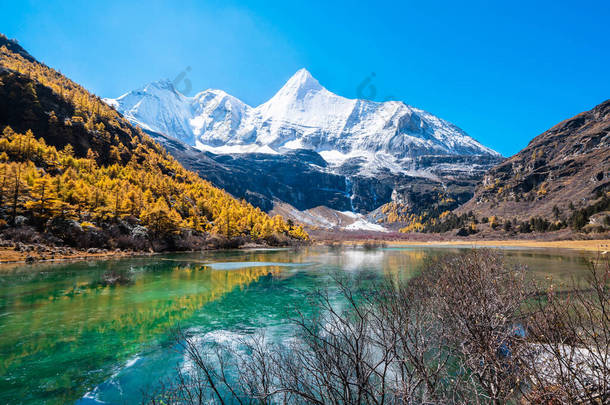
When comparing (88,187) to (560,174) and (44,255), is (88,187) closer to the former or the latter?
(44,255)

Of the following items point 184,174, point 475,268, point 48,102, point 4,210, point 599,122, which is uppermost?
point 599,122

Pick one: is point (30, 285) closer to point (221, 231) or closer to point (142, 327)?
point (142, 327)

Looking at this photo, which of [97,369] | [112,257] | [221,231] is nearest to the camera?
[97,369]

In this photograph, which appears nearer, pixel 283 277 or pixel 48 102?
pixel 283 277

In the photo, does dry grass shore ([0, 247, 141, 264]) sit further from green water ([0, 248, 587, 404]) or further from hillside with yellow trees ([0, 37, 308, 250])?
green water ([0, 248, 587, 404])

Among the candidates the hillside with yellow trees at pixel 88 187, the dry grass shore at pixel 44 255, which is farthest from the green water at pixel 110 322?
the hillside with yellow trees at pixel 88 187

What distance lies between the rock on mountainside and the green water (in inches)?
5093

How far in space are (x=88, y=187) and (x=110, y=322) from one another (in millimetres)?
53904

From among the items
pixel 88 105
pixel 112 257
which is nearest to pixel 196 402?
pixel 112 257

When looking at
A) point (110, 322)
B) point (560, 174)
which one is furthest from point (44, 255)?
point (560, 174)

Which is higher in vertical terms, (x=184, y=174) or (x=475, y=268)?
(x=184, y=174)

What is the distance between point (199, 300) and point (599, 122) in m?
242

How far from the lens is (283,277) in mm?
33781

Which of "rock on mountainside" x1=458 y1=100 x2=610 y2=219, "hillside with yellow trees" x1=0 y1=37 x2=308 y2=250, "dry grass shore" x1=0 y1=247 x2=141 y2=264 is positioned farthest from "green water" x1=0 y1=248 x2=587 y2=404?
"rock on mountainside" x1=458 y1=100 x2=610 y2=219
